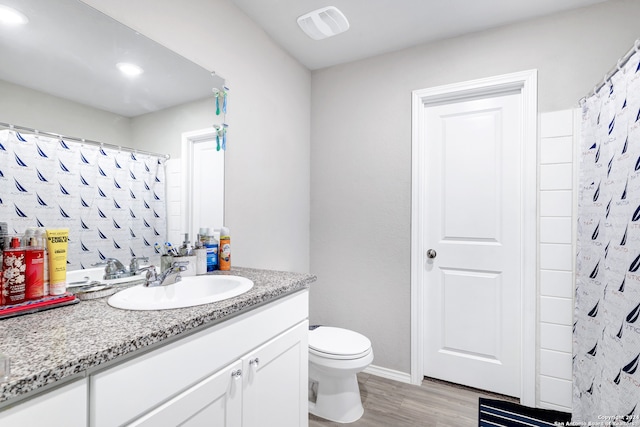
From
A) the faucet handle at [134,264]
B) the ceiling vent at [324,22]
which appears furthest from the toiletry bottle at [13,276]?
the ceiling vent at [324,22]

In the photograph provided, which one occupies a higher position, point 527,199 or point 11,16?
point 11,16

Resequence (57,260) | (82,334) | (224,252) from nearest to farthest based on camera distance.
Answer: (82,334) → (57,260) → (224,252)

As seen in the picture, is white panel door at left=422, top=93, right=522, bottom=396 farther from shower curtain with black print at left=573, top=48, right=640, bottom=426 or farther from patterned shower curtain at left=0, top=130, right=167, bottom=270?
patterned shower curtain at left=0, top=130, right=167, bottom=270

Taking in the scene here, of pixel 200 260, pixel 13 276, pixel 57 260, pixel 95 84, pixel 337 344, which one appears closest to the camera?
pixel 13 276

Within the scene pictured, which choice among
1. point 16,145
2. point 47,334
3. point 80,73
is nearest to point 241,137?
point 80,73

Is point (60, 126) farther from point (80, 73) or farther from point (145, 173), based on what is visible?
point (145, 173)

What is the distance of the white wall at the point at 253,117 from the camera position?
148cm

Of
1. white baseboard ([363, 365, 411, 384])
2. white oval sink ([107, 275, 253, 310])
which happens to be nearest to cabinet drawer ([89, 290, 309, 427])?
white oval sink ([107, 275, 253, 310])

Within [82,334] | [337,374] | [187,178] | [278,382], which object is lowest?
[337,374]

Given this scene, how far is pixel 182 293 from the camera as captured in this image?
1.29m

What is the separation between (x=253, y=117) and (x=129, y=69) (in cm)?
76

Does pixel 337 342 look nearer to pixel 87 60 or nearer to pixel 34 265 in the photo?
pixel 34 265

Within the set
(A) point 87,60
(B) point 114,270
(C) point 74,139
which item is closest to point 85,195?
(C) point 74,139

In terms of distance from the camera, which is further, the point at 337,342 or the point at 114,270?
the point at 337,342
